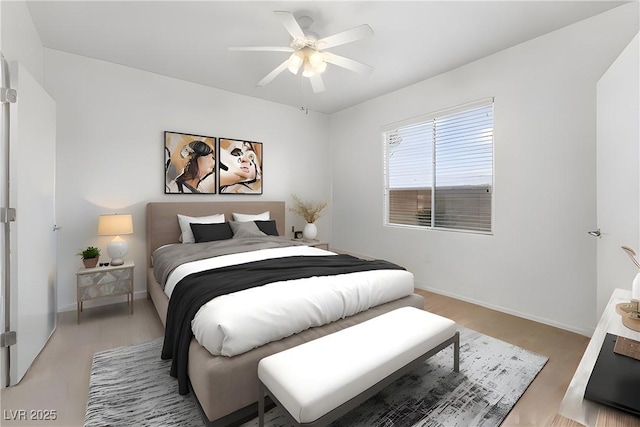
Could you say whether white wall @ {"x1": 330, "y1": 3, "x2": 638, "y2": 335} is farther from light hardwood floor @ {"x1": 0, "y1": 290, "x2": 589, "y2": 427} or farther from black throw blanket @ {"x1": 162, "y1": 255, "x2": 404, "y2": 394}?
black throw blanket @ {"x1": 162, "y1": 255, "x2": 404, "y2": 394}

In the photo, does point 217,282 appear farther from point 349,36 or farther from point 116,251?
point 349,36

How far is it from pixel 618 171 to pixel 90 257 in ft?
14.9

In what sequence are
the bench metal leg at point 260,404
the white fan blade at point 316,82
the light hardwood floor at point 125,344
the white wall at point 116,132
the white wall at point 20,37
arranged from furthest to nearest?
1. the white wall at point 116,132
2. the white fan blade at point 316,82
3. the white wall at point 20,37
4. the light hardwood floor at point 125,344
5. the bench metal leg at point 260,404

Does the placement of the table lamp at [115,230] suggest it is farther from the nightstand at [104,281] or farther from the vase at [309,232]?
the vase at [309,232]

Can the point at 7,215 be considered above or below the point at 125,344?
above

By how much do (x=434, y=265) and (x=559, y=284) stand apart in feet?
4.28

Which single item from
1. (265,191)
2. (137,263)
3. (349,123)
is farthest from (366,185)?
(137,263)

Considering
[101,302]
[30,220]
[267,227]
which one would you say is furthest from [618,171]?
[101,302]

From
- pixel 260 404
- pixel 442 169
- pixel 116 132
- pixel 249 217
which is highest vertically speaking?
pixel 116 132

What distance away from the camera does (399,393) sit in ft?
6.00

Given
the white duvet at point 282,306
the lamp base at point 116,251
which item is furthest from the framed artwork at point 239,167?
the white duvet at point 282,306

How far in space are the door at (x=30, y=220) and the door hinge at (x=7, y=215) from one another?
0.04m

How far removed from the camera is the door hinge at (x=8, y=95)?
6.05ft

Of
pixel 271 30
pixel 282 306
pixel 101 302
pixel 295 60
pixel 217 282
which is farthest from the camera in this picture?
pixel 101 302
